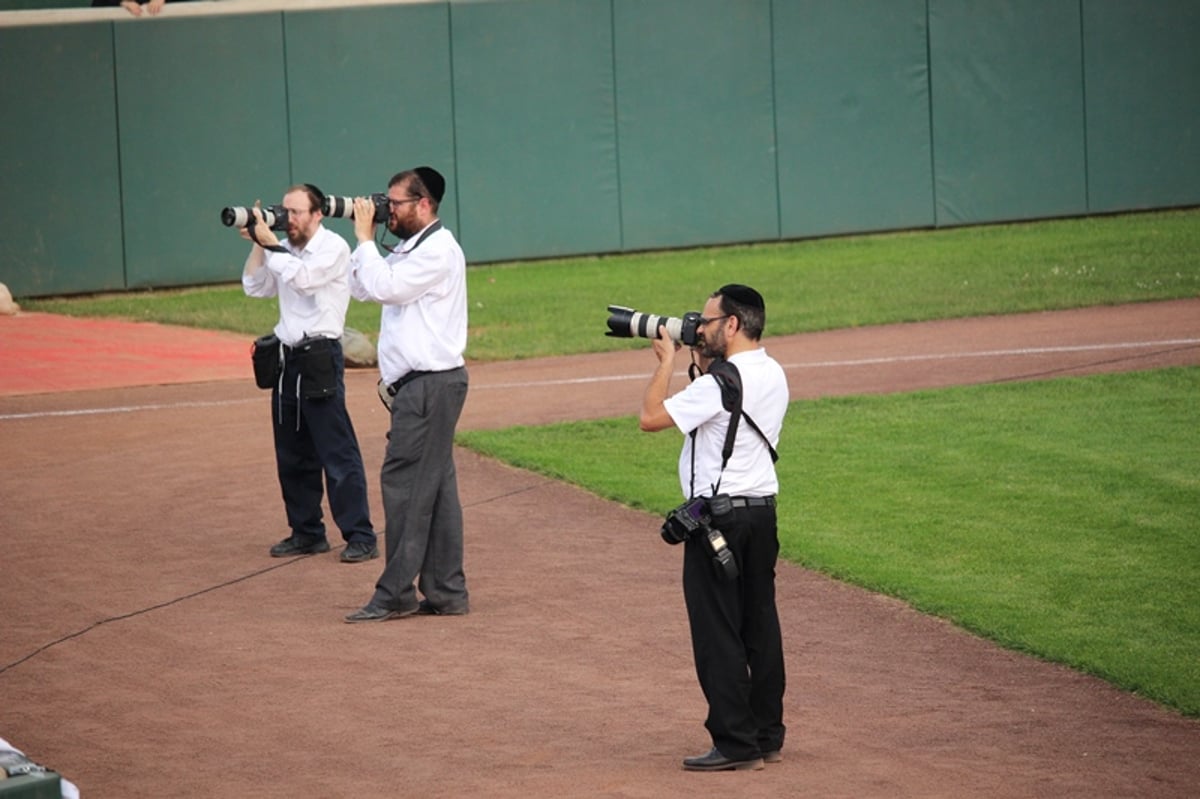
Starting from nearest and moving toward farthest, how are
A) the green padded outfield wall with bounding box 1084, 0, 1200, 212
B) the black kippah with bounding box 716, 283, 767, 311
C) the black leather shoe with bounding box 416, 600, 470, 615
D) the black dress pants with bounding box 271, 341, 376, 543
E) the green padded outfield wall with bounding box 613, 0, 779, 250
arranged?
the black kippah with bounding box 716, 283, 767, 311, the black leather shoe with bounding box 416, 600, 470, 615, the black dress pants with bounding box 271, 341, 376, 543, the green padded outfield wall with bounding box 613, 0, 779, 250, the green padded outfield wall with bounding box 1084, 0, 1200, 212

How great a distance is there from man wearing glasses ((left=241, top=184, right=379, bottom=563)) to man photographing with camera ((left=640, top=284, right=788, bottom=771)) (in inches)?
152

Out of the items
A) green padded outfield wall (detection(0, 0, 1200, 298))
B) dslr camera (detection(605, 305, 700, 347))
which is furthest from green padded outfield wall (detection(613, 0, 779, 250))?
dslr camera (detection(605, 305, 700, 347))

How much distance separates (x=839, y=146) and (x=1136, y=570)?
58.8 feet

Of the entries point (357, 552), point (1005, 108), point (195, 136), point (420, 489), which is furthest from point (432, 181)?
point (1005, 108)

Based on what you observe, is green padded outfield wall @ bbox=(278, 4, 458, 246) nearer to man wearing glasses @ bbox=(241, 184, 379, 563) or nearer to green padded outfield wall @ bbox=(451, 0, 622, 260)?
green padded outfield wall @ bbox=(451, 0, 622, 260)

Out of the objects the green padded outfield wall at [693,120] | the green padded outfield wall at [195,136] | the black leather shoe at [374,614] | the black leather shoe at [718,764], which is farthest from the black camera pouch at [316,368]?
the green padded outfield wall at [693,120]

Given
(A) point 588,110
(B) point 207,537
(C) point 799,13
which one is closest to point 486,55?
(A) point 588,110

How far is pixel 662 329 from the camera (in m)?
6.85

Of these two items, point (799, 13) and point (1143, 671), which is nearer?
point (1143, 671)

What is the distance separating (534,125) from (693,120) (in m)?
2.39

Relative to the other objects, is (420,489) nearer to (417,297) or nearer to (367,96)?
(417,297)

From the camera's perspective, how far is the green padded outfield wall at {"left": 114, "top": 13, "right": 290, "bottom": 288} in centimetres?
2438

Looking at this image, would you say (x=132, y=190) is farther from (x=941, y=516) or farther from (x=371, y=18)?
(x=941, y=516)

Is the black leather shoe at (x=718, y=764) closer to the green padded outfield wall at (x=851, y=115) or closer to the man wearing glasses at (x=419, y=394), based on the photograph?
the man wearing glasses at (x=419, y=394)
